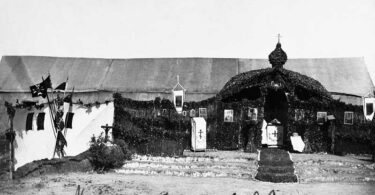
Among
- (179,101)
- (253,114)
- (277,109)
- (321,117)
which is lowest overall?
(321,117)

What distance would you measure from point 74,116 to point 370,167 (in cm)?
1334

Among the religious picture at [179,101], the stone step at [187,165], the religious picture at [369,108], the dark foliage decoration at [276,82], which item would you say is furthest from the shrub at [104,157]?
the religious picture at [369,108]

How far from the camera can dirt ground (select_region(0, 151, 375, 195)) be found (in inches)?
466

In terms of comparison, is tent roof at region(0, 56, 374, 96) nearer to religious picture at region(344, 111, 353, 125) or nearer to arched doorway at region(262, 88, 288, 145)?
religious picture at region(344, 111, 353, 125)

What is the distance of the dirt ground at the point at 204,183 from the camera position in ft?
38.8

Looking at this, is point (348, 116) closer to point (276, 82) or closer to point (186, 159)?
point (276, 82)

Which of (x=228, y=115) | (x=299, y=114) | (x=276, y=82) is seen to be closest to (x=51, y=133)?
(x=228, y=115)

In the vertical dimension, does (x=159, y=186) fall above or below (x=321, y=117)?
below

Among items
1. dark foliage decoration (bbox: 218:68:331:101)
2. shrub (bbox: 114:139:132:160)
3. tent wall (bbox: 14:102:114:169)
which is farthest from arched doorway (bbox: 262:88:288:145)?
tent wall (bbox: 14:102:114:169)

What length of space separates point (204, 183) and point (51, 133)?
26.5ft

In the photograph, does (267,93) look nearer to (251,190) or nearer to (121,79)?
(251,190)

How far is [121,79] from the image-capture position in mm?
32875

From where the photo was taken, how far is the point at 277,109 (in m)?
20.4

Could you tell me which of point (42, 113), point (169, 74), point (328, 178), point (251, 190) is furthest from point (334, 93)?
point (42, 113)
